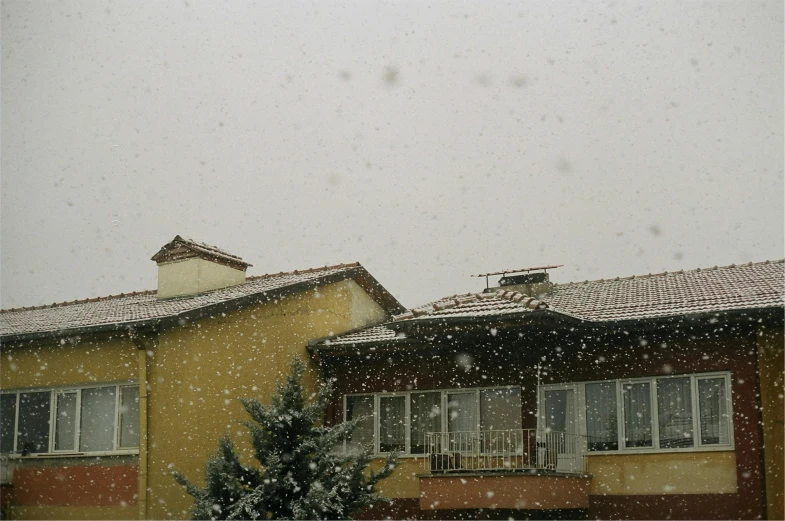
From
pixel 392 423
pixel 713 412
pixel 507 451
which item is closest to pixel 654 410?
pixel 713 412

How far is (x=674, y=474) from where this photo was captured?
1442 centimetres

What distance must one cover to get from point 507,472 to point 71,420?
8.06 m

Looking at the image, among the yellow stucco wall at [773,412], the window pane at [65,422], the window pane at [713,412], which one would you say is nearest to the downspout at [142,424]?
the window pane at [65,422]

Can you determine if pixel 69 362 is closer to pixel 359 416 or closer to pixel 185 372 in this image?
pixel 185 372

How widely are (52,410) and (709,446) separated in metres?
11.5

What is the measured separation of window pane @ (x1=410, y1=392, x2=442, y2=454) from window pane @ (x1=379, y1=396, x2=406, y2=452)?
203mm

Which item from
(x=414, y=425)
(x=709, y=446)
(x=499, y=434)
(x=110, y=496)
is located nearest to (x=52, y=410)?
(x=110, y=496)

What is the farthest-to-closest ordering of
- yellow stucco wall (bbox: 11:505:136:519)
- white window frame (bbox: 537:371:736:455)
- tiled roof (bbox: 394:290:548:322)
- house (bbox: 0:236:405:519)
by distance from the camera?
yellow stucco wall (bbox: 11:505:136:519) → house (bbox: 0:236:405:519) → tiled roof (bbox: 394:290:548:322) → white window frame (bbox: 537:371:736:455)

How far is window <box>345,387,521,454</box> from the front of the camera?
53.6 feet

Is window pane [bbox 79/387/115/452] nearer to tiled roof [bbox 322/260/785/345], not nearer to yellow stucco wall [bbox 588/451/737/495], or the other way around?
tiled roof [bbox 322/260/785/345]

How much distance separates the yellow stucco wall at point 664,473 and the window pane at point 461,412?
7.65 ft

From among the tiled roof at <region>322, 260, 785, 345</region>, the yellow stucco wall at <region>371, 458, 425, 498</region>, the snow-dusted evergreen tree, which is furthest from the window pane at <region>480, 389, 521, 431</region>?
the snow-dusted evergreen tree

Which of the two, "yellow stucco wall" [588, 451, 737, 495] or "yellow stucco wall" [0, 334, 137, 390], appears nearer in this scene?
"yellow stucco wall" [588, 451, 737, 495]

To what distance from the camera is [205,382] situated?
1578cm
